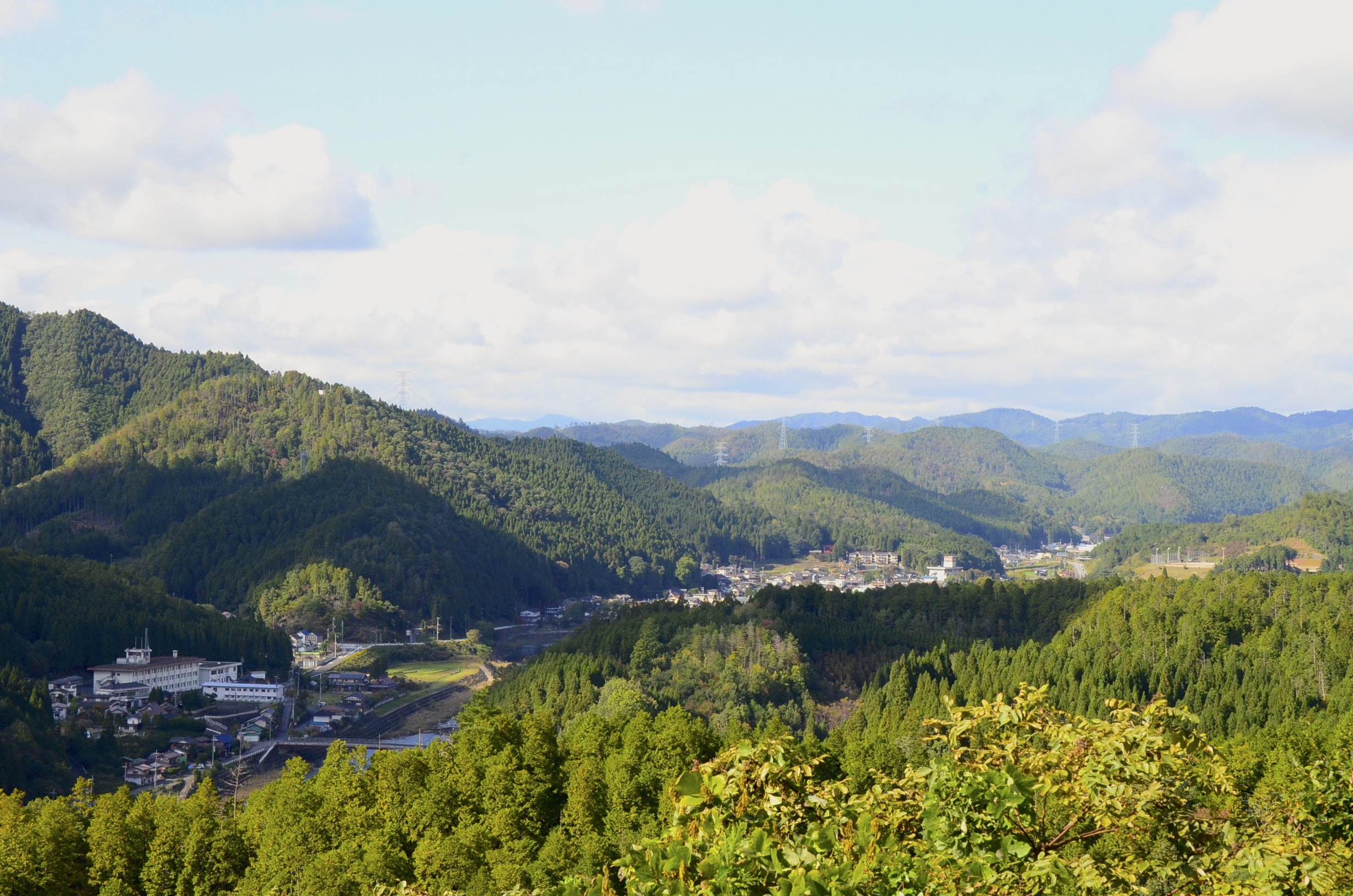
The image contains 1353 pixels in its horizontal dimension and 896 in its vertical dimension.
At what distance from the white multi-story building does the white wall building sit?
1.30 metres

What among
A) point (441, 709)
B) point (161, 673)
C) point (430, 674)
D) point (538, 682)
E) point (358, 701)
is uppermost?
point (538, 682)

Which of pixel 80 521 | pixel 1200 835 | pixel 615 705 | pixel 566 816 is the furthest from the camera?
pixel 80 521

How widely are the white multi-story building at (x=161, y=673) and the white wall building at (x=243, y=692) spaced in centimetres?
130

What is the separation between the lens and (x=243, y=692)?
86375 mm

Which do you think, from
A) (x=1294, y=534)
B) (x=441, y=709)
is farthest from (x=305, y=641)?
(x=1294, y=534)

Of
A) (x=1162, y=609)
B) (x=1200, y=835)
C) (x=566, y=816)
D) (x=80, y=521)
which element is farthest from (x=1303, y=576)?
(x=80, y=521)

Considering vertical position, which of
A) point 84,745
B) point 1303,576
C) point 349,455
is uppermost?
point 349,455

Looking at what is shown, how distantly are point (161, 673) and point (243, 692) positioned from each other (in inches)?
232

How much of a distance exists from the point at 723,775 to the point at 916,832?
2546mm

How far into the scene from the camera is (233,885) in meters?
34.6

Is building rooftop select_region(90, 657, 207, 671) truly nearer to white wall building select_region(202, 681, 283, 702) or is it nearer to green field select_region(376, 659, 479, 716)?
white wall building select_region(202, 681, 283, 702)

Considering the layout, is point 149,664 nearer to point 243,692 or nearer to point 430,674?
point 243,692

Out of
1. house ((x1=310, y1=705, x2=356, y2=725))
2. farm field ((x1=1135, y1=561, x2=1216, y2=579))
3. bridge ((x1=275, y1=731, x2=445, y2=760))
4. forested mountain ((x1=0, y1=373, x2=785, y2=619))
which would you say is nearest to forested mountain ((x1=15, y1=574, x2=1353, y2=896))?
bridge ((x1=275, y1=731, x2=445, y2=760))

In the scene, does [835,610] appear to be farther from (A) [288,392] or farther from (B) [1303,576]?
(A) [288,392]
